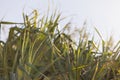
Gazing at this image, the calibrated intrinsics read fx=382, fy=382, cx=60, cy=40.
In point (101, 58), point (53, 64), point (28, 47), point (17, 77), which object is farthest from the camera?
point (101, 58)

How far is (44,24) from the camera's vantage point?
3520 mm

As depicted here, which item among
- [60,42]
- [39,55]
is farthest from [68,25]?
[39,55]

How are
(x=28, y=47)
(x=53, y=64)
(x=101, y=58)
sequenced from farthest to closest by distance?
(x=101, y=58) → (x=53, y=64) → (x=28, y=47)

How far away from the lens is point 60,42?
3527 millimetres

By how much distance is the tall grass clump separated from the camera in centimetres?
295

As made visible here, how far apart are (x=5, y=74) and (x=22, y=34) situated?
443mm

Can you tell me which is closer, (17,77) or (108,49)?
(17,77)

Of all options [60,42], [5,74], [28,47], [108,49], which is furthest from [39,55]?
[108,49]

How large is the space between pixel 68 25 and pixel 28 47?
76 centimetres

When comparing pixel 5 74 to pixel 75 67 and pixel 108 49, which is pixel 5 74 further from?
pixel 108 49

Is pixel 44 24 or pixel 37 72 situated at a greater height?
pixel 44 24

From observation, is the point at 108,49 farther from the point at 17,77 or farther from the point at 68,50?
the point at 17,77

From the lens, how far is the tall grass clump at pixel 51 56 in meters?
2.95

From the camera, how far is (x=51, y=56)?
3189 mm
